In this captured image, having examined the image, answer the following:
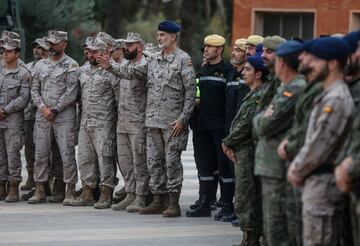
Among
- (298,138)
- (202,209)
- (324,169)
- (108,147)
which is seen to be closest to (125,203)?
(108,147)

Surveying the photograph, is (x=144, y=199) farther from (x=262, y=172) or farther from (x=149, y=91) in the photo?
(x=262, y=172)

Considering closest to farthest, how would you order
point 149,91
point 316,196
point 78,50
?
1. point 316,196
2. point 149,91
3. point 78,50

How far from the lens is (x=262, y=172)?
9.04 meters

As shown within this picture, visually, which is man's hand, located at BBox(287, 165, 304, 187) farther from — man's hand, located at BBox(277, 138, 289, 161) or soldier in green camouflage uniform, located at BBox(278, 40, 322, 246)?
man's hand, located at BBox(277, 138, 289, 161)

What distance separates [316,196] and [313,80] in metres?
0.89

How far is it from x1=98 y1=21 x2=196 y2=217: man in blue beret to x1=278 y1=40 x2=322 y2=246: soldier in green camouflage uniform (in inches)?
180

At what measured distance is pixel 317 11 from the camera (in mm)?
25594

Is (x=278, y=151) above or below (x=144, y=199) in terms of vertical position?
above

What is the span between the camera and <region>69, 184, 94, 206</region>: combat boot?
14203mm

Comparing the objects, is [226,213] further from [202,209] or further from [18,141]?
[18,141]

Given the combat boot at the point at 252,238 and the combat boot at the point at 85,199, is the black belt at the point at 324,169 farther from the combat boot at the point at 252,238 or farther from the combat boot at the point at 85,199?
the combat boot at the point at 85,199

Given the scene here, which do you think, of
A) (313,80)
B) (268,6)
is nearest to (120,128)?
(313,80)

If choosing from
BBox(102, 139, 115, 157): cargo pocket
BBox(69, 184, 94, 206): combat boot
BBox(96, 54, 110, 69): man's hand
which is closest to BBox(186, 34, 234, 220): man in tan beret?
BBox(96, 54, 110, 69): man's hand

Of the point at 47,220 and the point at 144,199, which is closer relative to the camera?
the point at 47,220
